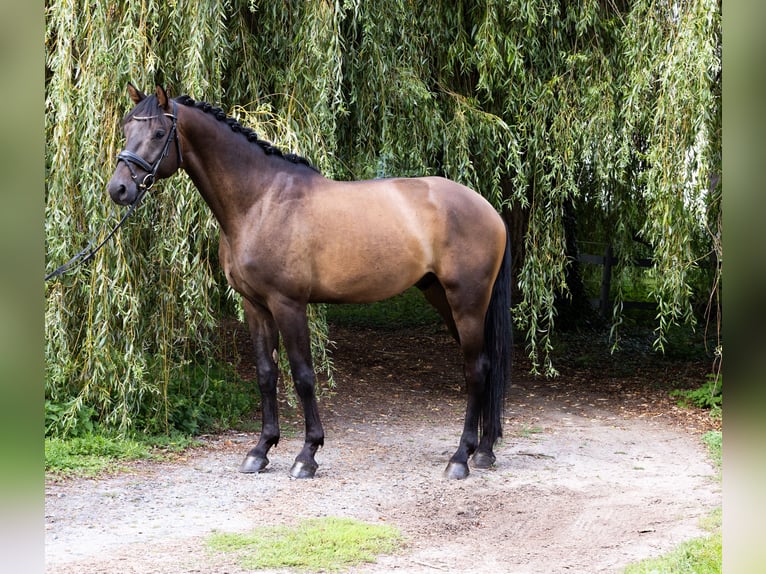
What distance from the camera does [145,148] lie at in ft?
16.0

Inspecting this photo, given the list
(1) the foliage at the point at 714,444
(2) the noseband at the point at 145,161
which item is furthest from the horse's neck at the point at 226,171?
(1) the foliage at the point at 714,444

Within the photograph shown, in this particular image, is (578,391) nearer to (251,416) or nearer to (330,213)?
(251,416)

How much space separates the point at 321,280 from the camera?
5395 millimetres

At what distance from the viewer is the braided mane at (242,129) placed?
5.17 m

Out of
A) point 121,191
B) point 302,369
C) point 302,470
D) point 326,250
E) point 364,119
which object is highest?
point 364,119

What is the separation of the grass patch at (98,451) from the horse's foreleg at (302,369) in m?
1.19

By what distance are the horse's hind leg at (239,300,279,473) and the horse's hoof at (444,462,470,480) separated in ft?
3.92

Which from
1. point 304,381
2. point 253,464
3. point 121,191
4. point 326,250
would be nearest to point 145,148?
point 121,191

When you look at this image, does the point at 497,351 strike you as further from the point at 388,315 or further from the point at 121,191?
the point at 388,315

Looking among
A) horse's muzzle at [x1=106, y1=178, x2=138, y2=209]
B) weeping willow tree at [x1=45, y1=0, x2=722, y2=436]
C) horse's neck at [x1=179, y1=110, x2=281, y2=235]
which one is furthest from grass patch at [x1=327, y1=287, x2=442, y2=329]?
horse's muzzle at [x1=106, y1=178, x2=138, y2=209]

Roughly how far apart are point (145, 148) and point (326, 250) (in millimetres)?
1295

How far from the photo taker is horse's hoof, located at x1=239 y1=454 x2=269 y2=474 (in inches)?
217

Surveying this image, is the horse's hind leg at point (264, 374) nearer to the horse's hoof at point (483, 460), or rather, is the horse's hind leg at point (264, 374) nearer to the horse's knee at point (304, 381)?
the horse's knee at point (304, 381)
